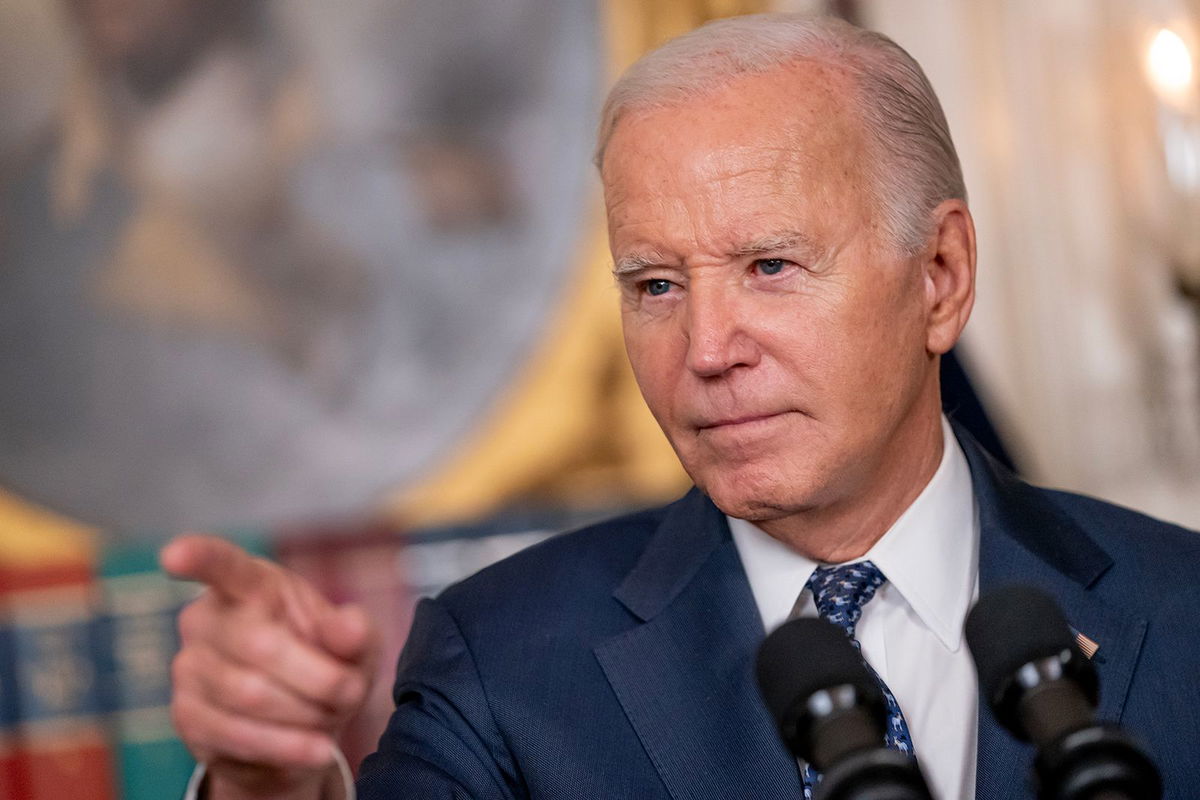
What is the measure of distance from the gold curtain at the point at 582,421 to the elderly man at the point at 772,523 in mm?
2756

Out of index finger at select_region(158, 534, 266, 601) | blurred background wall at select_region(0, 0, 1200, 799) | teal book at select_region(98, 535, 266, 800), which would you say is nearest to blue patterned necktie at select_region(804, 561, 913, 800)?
index finger at select_region(158, 534, 266, 601)

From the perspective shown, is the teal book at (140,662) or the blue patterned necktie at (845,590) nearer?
the blue patterned necktie at (845,590)

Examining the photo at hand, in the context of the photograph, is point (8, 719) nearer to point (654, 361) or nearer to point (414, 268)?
point (414, 268)

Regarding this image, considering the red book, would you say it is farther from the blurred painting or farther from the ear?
the ear

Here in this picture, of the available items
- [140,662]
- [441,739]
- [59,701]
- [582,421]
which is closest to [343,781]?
[441,739]

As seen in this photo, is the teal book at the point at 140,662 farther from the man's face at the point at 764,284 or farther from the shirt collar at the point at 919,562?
the man's face at the point at 764,284

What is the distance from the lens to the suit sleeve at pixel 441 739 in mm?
1916

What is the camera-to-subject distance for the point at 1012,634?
1230mm

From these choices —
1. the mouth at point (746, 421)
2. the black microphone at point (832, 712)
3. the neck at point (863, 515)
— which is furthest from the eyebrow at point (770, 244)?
the black microphone at point (832, 712)

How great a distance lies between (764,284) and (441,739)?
86 cm

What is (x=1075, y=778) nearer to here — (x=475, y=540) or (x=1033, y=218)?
(x=475, y=540)

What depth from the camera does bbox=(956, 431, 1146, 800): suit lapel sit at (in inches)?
75.3

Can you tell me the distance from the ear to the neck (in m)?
0.15

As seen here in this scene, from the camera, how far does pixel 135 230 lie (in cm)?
493
